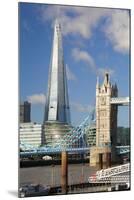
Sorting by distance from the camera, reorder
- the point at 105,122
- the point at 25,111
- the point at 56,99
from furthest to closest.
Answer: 1. the point at 105,122
2. the point at 56,99
3. the point at 25,111

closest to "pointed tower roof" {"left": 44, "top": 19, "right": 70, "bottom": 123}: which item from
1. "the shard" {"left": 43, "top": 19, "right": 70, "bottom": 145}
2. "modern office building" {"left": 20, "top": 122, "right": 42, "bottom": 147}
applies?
"the shard" {"left": 43, "top": 19, "right": 70, "bottom": 145}

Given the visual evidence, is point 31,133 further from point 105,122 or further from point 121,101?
point 121,101

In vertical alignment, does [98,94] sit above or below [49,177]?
above

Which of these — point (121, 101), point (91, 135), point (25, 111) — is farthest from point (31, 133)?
point (121, 101)

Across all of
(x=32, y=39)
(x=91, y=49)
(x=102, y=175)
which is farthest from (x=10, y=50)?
(x=102, y=175)

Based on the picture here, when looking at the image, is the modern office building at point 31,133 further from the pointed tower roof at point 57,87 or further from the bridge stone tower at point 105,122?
the bridge stone tower at point 105,122

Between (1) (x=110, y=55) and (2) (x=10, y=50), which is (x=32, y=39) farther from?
(1) (x=110, y=55)
